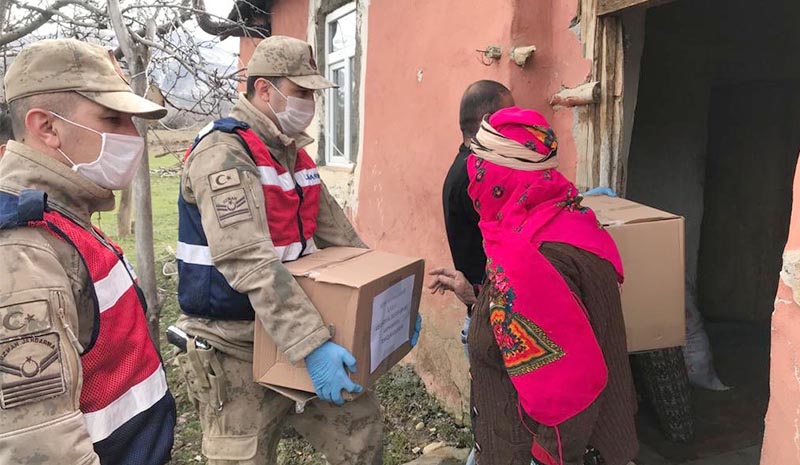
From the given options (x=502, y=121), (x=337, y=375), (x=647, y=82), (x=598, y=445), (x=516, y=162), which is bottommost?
(x=598, y=445)

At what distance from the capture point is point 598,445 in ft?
5.39

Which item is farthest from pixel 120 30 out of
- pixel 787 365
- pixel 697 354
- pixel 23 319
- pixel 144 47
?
pixel 697 354

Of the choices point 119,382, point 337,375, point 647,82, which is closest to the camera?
point 119,382

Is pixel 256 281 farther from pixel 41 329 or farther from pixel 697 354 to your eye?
pixel 697 354

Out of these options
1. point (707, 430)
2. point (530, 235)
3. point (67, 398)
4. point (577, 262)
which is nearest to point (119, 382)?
point (67, 398)

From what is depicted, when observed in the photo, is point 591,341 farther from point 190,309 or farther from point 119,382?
point 190,309

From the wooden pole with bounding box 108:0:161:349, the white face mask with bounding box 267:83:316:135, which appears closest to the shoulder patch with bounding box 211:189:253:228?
the white face mask with bounding box 267:83:316:135

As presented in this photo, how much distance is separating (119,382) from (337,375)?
0.70 meters

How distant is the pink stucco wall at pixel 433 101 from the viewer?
2.95 m

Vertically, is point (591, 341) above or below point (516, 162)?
below

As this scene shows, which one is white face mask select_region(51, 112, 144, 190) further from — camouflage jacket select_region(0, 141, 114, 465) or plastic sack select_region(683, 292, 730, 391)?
plastic sack select_region(683, 292, 730, 391)

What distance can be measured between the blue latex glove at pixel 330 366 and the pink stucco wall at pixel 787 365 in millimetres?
1302

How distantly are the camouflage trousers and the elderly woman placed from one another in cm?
74

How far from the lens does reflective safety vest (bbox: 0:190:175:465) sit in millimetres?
1265
